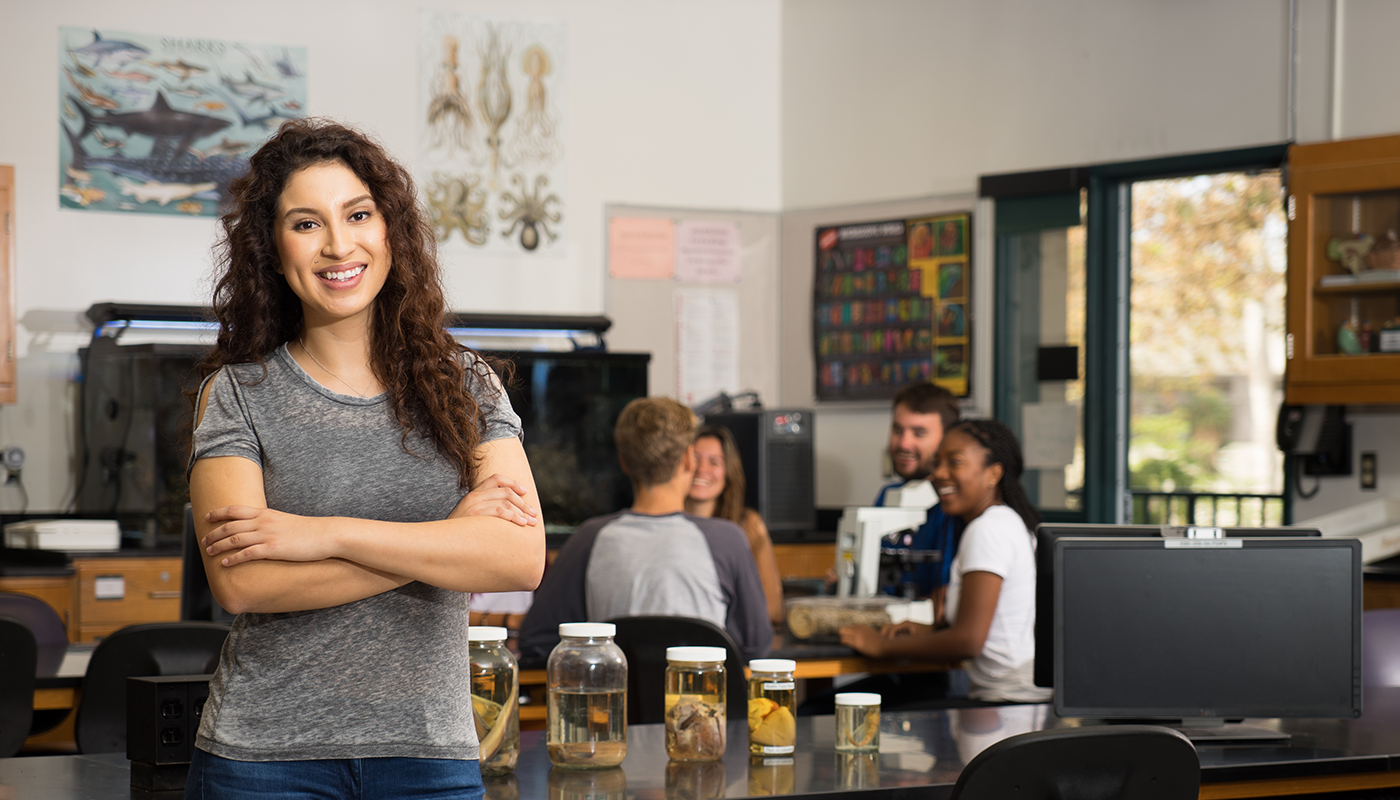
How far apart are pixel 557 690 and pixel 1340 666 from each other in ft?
4.27

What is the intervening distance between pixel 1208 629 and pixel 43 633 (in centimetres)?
277

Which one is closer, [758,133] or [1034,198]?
[1034,198]

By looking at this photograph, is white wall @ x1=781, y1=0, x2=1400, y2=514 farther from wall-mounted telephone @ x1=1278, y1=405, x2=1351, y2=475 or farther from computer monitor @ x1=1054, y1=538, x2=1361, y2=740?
computer monitor @ x1=1054, y1=538, x2=1361, y2=740

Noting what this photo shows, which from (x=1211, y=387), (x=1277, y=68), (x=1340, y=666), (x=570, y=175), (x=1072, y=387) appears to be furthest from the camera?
(x=1211, y=387)

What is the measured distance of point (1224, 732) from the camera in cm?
214

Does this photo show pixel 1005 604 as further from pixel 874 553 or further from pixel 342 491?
pixel 342 491

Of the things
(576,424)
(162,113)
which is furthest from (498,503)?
(162,113)

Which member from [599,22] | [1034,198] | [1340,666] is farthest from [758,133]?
[1340,666]

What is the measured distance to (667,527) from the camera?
9.30 feet

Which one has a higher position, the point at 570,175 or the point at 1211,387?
the point at 570,175

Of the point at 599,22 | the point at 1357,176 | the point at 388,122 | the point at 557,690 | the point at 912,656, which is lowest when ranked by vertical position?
the point at 912,656

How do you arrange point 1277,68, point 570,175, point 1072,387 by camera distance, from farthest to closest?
point 570,175, point 1072,387, point 1277,68

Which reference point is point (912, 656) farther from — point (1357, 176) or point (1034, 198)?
point (1034, 198)

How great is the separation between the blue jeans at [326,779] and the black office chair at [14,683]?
154 cm
